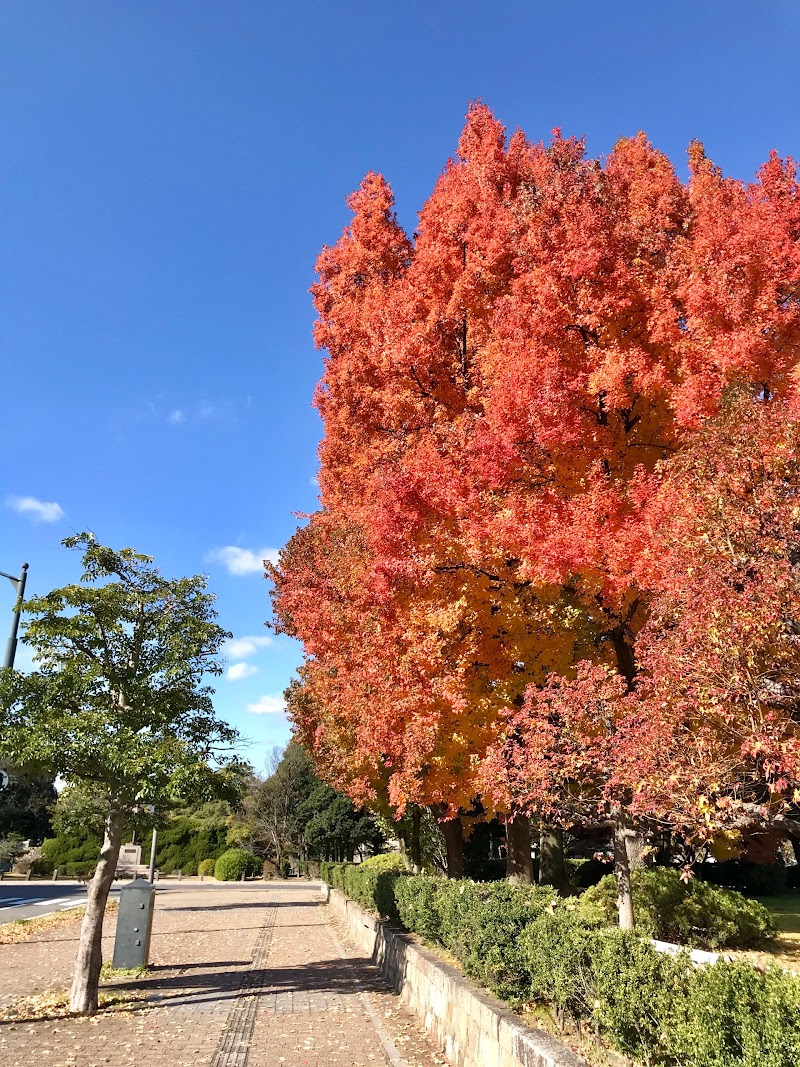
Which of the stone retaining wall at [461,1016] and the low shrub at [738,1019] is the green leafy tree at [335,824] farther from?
the low shrub at [738,1019]

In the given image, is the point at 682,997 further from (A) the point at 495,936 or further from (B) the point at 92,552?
(B) the point at 92,552

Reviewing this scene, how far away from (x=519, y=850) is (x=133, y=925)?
7168 mm

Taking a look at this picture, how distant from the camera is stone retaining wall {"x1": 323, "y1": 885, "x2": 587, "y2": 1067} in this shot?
4996mm

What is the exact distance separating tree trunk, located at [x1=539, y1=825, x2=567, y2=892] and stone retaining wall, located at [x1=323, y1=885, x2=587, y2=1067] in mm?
5518

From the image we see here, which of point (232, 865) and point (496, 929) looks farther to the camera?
point (232, 865)

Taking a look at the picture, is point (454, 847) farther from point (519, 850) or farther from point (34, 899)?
point (34, 899)

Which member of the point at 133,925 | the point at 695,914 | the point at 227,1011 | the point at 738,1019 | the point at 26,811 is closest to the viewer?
the point at 738,1019

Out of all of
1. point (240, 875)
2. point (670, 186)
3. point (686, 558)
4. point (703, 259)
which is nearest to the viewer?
point (686, 558)

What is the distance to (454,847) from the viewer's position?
56.1ft

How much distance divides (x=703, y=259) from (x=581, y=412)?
8.85ft

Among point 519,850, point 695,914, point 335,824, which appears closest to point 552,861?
point 519,850

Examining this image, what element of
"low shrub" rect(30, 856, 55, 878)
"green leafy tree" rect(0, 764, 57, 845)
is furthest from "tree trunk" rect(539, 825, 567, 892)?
"green leafy tree" rect(0, 764, 57, 845)

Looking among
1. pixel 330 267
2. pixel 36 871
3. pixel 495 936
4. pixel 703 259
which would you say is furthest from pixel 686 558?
pixel 36 871

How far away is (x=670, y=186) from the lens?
12711mm
